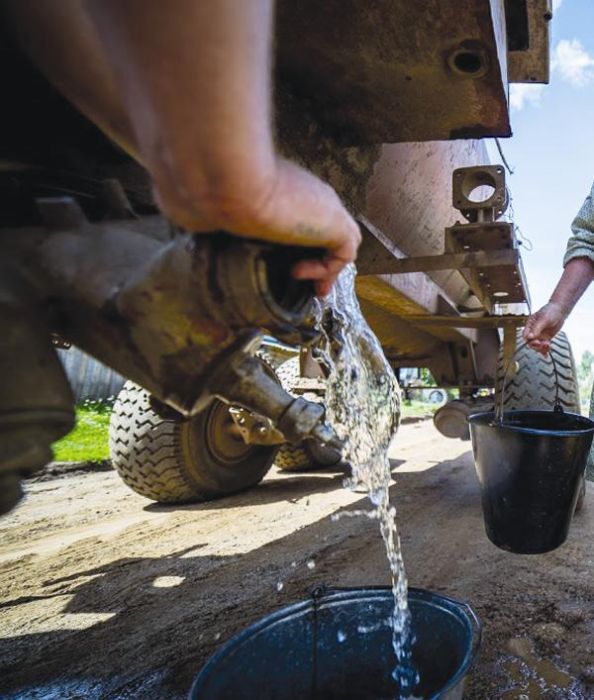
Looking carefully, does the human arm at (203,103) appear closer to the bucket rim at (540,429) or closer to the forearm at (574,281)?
the bucket rim at (540,429)

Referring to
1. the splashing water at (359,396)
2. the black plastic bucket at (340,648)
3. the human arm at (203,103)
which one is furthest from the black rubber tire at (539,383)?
the human arm at (203,103)

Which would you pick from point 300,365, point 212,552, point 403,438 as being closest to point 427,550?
point 212,552

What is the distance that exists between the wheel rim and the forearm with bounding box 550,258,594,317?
208 centimetres

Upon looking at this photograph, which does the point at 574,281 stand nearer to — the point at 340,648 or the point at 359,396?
→ the point at 359,396

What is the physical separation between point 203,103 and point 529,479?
1868 mm

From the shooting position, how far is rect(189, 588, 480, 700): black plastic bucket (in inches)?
46.9

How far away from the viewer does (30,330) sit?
0.76 metres

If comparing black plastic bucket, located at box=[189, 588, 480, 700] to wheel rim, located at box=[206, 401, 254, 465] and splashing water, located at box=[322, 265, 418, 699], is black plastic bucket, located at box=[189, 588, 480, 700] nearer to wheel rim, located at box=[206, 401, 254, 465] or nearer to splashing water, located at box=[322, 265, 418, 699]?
splashing water, located at box=[322, 265, 418, 699]

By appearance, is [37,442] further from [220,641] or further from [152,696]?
[220,641]

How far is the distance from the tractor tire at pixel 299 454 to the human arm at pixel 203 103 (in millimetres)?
3696

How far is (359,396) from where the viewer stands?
1880mm

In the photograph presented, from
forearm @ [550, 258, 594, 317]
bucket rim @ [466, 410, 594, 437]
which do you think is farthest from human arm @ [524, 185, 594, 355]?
bucket rim @ [466, 410, 594, 437]

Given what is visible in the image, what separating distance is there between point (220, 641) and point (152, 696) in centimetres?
30

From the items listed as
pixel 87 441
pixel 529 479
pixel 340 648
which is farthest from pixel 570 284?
pixel 87 441
